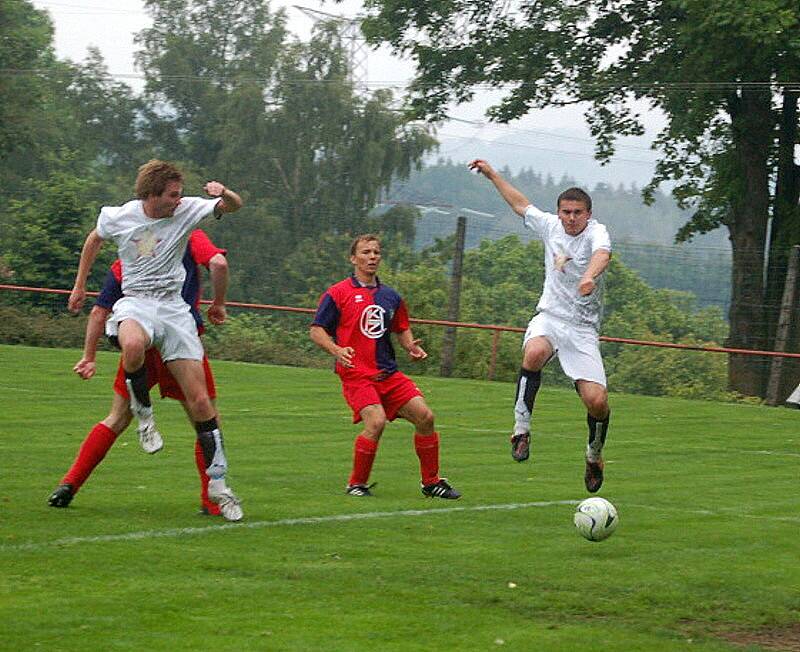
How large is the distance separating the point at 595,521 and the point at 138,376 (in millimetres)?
2712

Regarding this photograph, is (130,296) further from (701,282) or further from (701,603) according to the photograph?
(701,282)

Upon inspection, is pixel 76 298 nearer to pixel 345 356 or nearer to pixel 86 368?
pixel 86 368

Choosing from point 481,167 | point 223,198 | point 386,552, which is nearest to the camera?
point 386,552

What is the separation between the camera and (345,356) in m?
11.0

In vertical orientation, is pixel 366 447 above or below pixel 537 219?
below

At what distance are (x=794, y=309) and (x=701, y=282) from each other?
29.4 ft

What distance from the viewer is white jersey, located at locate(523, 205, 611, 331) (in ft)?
36.3

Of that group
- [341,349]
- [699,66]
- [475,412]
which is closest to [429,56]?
[699,66]

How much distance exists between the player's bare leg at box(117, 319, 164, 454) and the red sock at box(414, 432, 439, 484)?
230 centimetres

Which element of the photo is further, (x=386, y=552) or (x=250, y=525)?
(x=250, y=525)

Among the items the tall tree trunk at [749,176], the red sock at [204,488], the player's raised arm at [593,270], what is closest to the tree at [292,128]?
the tall tree trunk at [749,176]

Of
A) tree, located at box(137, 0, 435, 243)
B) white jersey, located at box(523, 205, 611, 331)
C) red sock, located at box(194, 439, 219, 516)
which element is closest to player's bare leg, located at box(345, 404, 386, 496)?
white jersey, located at box(523, 205, 611, 331)

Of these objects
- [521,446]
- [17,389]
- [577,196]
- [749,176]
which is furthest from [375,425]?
[749,176]

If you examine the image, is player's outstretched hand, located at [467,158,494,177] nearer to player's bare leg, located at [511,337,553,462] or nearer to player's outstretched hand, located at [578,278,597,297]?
player's bare leg, located at [511,337,553,462]
